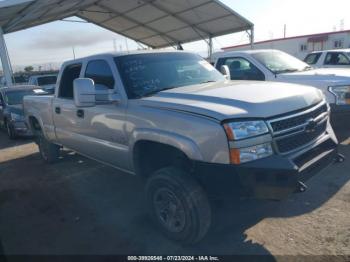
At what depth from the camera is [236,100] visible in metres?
3.03

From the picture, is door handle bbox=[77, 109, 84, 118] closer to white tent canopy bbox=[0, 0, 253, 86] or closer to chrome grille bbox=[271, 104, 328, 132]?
chrome grille bbox=[271, 104, 328, 132]

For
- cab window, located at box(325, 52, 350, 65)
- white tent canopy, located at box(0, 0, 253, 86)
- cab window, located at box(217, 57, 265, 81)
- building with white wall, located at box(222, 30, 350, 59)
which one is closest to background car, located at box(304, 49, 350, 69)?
cab window, located at box(325, 52, 350, 65)

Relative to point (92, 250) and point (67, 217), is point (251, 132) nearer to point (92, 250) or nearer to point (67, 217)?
point (92, 250)

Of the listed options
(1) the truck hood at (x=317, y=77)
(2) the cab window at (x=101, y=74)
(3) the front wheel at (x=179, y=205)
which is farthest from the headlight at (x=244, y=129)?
(1) the truck hood at (x=317, y=77)

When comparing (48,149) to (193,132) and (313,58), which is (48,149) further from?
(313,58)

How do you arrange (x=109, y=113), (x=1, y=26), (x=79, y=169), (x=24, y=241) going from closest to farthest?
(x=24, y=241) → (x=109, y=113) → (x=79, y=169) → (x=1, y=26)

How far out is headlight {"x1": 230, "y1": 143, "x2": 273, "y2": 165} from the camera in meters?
2.71

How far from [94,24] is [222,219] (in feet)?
67.6

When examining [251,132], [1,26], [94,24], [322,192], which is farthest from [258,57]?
[94,24]

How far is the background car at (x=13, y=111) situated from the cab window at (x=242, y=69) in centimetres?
511

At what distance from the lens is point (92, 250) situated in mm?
3354

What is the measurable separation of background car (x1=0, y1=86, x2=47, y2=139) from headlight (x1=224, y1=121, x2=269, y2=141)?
7375 mm

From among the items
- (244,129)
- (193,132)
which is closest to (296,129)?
(244,129)

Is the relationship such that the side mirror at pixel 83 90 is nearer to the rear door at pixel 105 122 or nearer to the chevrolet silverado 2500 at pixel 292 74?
the rear door at pixel 105 122
